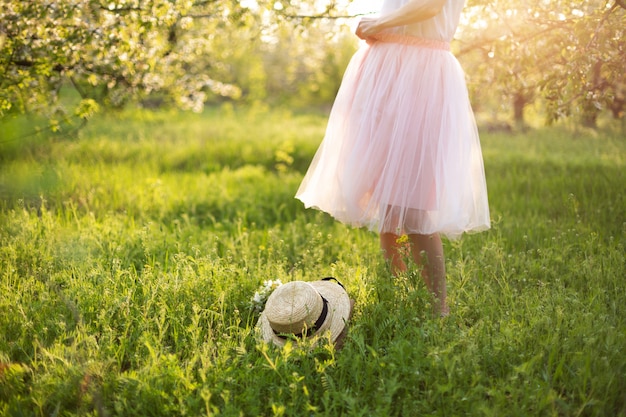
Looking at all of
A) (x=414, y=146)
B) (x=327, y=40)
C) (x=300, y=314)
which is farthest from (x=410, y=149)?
(x=327, y=40)

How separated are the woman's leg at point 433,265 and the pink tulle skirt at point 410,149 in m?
0.09

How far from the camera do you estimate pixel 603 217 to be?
14.5 ft

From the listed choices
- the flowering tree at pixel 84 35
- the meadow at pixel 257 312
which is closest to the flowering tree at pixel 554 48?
the meadow at pixel 257 312

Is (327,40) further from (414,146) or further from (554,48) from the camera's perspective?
(414,146)

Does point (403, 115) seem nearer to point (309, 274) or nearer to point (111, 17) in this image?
point (309, 274)

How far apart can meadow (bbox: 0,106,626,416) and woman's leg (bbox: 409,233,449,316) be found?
97 mm

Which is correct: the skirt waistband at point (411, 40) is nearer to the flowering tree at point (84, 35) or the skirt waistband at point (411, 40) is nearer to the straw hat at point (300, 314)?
the straw hat at point (300, 314)

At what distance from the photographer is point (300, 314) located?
8.34 ft

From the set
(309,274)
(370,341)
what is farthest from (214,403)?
(309,274)

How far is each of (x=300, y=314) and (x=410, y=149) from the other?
Answer: 996mm

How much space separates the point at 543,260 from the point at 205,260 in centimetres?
212

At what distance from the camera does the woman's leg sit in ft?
9.46

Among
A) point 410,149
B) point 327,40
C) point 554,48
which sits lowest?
point 410,149

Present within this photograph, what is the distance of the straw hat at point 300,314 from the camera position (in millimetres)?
2543
